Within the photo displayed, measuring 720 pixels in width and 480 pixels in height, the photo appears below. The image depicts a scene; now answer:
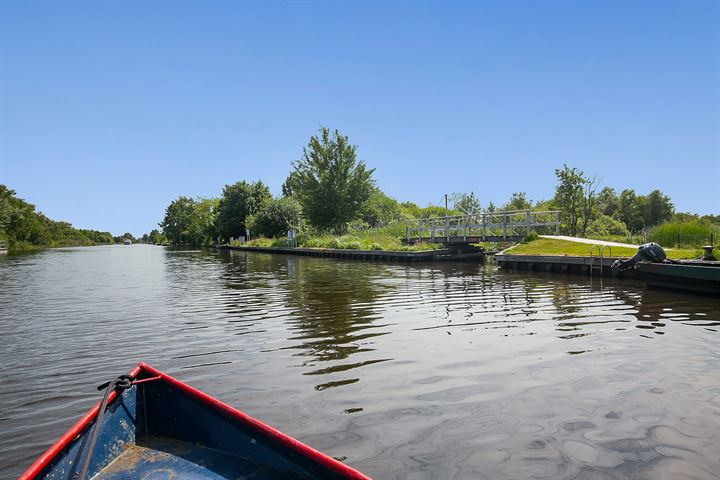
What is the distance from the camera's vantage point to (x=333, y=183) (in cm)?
5234

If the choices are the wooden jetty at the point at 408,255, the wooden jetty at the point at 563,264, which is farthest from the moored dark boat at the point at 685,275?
the wooden jetty at the point at 408,255

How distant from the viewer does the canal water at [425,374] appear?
480 cm

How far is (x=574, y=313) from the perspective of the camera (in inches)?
492

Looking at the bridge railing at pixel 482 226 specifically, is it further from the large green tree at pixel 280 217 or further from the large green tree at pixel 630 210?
the large green tree at pixel 280 217

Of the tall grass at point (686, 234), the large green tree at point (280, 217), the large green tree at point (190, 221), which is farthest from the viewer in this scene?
the large green tree at point (190, 221)

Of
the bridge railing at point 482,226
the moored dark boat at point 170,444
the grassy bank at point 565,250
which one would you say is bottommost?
the moored dark boat at point 170,444

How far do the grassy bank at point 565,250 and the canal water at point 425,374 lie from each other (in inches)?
287

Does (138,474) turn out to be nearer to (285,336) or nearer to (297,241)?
(285,336)

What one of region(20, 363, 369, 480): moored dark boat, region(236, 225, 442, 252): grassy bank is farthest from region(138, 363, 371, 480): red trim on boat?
region(236, 225, 442, 252): grassy bank

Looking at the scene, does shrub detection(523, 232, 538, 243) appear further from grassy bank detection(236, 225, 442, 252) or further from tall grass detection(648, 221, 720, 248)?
grassy bank detection(236, 225, 442, 252)

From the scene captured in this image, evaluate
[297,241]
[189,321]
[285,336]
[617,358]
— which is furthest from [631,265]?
[297,241]

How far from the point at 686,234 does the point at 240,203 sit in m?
66.3

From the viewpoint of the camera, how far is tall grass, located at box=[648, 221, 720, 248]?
24562 millimetres

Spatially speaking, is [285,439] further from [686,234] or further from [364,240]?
[364,240]
